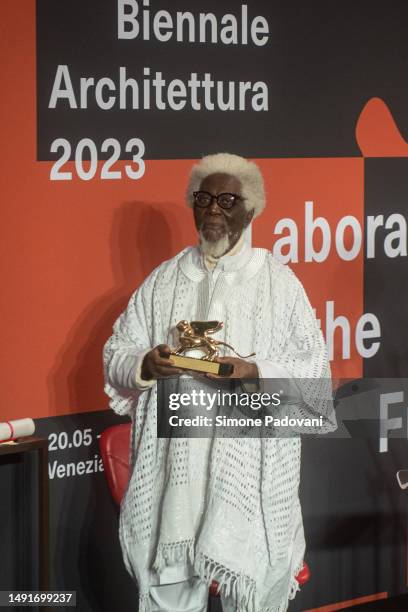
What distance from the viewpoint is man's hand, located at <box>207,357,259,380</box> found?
3.20m

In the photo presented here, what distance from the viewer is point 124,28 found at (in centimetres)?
409

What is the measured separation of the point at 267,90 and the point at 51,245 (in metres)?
1.06

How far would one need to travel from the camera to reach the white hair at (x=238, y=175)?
11.1 ft

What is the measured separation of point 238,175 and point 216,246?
0.22 metres

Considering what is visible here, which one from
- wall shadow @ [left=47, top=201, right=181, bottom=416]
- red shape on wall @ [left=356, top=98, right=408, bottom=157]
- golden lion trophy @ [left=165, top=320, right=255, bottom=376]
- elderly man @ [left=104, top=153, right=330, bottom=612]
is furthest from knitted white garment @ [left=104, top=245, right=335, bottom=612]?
red shape on wall @ [left=356, top=98, right=408, bottom=157]

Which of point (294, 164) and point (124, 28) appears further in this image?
point (294, 164)

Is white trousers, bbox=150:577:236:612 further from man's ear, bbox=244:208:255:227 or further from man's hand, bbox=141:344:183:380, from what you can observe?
man's ear, bbox=244:208:255:227

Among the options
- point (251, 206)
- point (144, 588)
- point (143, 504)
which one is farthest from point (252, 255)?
point (144, 588)

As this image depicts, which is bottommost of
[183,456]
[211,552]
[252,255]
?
[211,552]

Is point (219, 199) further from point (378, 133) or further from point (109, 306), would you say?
point (378, 133)

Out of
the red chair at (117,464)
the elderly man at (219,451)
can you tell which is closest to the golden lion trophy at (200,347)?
the elderly man at (219,451)

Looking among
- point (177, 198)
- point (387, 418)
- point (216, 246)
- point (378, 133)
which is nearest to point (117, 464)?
point (216, 246)

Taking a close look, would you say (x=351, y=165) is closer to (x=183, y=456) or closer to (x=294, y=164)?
(x=294, y=164)

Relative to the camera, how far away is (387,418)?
16.2 feet
